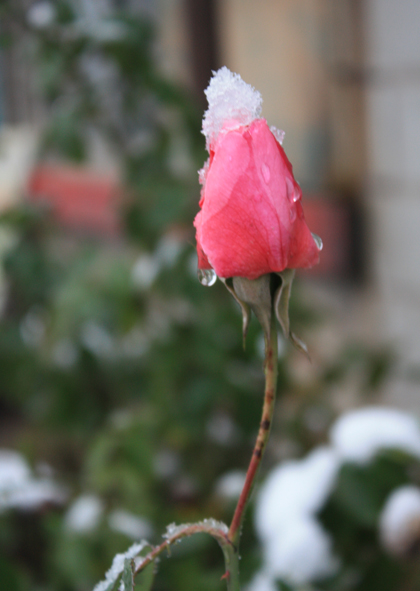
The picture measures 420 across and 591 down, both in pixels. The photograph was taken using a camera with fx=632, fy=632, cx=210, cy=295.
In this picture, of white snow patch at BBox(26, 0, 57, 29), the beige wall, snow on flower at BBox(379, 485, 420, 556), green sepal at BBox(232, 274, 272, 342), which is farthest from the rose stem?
the beige wall

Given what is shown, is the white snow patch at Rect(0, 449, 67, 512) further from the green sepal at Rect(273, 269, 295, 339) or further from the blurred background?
the green sepal at Rect(273, 269, 295, 339)

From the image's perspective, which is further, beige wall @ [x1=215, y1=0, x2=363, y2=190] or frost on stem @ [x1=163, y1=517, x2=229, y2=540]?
beige wall @ [x1=215, y1=0, x2=363, y2=190]

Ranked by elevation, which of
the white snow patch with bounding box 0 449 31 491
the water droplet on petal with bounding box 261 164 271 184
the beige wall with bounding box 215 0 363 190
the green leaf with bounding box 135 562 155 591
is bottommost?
the green leaf with bounding box 135 562 155 591

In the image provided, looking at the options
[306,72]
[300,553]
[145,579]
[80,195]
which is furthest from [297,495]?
[80,195]

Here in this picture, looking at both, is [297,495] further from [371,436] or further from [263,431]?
Result: [263,431]

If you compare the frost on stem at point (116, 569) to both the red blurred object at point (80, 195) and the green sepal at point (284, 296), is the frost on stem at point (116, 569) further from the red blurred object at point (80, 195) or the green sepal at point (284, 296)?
the red blurred object at point (80, 195)
